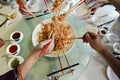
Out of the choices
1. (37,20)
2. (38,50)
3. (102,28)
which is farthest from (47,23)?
(102,28)

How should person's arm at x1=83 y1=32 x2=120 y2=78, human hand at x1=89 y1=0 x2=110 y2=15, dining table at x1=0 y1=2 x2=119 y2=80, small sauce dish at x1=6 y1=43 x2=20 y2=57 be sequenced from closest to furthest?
person's arm at x1=83 y1=32 x2=120 y2=78 < dining table at x1=0 y1=2 x2=119 y2=80 < small sauce dish at x1=6 y1=43 x2=20 y2=57 < human hand at x1=89 y1=0 x2=110 y2=15

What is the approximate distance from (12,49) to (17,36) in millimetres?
120

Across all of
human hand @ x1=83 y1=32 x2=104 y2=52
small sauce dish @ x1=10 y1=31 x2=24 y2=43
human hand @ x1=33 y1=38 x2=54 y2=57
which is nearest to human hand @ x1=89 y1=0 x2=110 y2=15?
human hand @ x1=83 y1=32 x2=104 y2=52

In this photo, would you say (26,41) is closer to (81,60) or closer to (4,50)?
(4,50)

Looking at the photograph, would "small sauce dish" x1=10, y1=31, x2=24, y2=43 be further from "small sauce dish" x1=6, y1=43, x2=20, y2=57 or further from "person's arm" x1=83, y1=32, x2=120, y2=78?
"person's arm" x1=83, y1=32, x2=120, y2=78

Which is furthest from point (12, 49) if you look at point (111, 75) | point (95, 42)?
point (111, 75)

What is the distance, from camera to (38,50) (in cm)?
111

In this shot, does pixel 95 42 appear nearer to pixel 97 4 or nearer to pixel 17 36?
pixel 97 4

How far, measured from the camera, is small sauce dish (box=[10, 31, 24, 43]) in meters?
1.36

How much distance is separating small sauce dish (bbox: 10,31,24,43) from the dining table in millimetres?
29

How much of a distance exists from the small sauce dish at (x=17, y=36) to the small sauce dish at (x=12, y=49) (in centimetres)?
5

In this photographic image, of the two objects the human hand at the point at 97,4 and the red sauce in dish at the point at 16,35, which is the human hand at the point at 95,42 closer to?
the human hand at the point at 97,4

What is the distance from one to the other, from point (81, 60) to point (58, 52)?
0.58 ft

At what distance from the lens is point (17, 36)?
1387 millimetres
